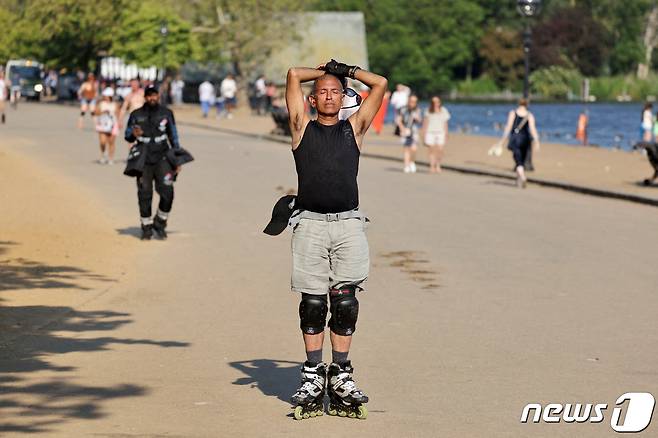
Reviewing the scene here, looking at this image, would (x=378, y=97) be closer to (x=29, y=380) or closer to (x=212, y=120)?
(x=29, y=380)

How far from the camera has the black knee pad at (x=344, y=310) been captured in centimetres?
851

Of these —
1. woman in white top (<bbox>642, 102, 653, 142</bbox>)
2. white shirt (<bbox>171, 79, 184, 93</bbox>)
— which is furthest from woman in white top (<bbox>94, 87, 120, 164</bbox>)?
white shirt (<bbox>171, 79, 184, 93</bbox>)

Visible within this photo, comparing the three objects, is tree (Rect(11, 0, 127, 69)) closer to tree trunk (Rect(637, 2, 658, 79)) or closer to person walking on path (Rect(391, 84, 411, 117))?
person walking on path (Rect(391, 84, 411, 117))

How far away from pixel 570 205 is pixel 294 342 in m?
14.3

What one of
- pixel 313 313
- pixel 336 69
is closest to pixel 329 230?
pixel 313 313

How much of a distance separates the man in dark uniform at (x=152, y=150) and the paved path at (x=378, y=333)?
471 mm

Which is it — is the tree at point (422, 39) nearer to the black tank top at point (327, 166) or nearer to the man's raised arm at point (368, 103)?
the man's raised arm at point (368, 103)

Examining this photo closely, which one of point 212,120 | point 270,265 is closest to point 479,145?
point 212,120

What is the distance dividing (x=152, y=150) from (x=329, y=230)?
9859 mm

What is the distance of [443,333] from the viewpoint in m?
11.4

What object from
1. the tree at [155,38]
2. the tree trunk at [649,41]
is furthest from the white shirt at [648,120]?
the tree trunk at [649,41]

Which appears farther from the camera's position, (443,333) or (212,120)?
(212,120)

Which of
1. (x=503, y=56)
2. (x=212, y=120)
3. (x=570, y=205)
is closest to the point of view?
(x=570, y=205)

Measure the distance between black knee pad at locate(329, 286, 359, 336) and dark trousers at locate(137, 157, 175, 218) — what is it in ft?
31.5
